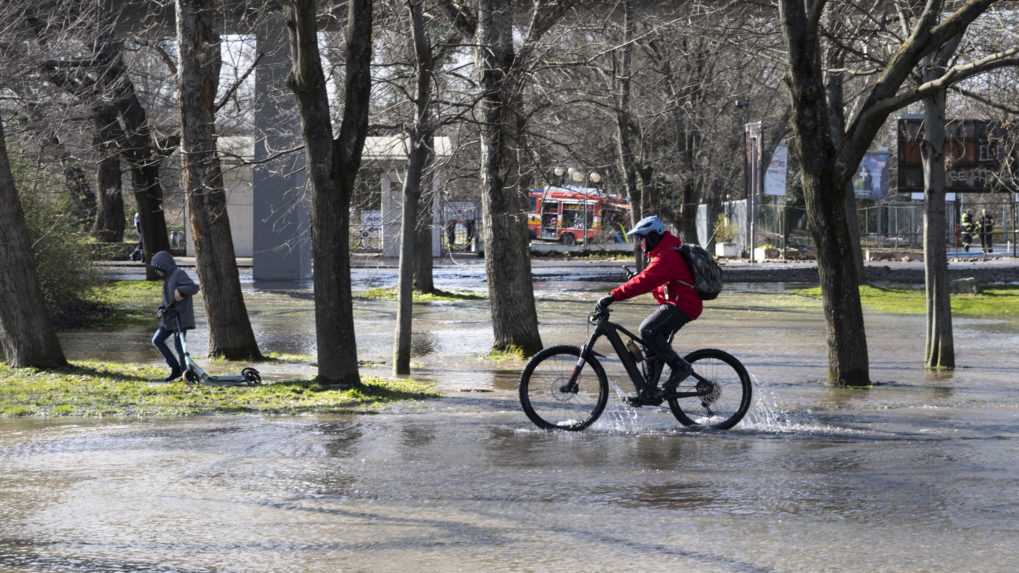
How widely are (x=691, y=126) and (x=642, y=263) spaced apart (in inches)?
506

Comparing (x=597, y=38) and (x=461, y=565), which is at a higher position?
(x=597, y=38)

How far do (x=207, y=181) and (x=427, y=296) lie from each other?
45.7 feet

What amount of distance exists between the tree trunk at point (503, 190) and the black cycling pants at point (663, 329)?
5.58 metres

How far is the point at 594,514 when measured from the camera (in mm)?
7805

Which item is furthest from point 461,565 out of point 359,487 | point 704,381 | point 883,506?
point 704,381

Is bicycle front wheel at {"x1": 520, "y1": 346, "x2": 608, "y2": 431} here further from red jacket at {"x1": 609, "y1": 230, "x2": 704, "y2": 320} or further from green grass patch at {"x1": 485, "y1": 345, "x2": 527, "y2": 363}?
green grass patch at {"x1": 485, "y1": 345, "x2": 527, "y2": 363}

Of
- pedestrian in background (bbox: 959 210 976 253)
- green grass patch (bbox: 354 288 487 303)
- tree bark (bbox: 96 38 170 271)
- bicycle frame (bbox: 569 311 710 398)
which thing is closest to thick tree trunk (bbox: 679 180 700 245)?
green grass patch (bbox: 354 288 487 303)

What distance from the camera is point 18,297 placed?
49.9 ft

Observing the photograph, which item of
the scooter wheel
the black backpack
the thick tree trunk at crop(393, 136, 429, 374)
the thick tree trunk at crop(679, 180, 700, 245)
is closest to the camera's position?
the black backpack

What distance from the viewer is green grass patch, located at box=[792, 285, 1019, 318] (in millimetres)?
28000

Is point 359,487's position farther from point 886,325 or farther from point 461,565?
point 886,325

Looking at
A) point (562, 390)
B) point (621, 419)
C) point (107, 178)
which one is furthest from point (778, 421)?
point (107, 178)

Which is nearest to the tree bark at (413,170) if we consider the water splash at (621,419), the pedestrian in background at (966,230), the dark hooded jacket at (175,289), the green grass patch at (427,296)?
→ the dark hooded jacket at (175,289)

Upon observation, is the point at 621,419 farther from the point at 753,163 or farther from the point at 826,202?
the point at 753,163
